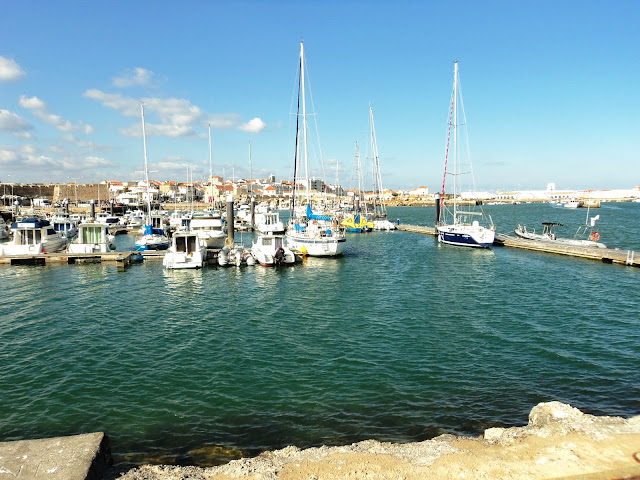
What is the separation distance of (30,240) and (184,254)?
50.0ft

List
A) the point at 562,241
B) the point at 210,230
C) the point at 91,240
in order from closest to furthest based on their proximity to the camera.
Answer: the point at 91,240 < the point at 562,241 < the point at 210,230

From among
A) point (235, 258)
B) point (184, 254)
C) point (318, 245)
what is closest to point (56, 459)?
point (184, 254)

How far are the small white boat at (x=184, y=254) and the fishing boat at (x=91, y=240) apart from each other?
8510mm

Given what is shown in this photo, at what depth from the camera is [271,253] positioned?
32750 millimetres

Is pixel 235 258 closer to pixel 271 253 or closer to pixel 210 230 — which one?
pixel 271 253

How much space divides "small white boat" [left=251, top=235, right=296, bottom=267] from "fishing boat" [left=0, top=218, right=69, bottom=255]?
18.8 m

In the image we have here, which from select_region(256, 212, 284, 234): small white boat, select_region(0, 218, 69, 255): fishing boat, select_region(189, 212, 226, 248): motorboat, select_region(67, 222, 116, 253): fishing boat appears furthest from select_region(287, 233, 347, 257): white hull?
select_region(0, 218, 69, 255): fishing boat

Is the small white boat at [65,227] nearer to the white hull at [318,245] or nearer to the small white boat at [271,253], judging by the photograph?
the small white boat at [271,253]

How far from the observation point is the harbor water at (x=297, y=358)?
1018 cm

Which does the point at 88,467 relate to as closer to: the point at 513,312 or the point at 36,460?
the point at 36,460

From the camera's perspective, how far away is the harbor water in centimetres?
1018

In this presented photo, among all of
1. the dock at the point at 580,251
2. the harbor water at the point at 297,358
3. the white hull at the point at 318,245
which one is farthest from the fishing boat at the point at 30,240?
the dock at the point at 580,251

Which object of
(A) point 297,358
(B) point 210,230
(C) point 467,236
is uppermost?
(B) point 210,230

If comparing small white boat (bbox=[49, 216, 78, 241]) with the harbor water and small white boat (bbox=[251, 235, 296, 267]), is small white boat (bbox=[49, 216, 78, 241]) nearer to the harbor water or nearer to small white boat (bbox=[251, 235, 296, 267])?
the harbor water
